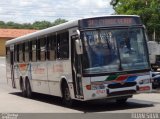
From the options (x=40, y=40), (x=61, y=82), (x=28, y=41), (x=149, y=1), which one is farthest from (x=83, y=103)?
(x=149, y=1)

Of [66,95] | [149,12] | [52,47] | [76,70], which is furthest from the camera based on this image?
[149,12]

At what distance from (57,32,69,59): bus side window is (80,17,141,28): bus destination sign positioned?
1248 millimetres

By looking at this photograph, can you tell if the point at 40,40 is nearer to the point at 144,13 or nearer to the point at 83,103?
the point at 83,103

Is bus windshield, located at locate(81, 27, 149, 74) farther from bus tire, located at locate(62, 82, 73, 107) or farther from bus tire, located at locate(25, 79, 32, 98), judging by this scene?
bus tire, located at locate(25, 79, 32, 98)

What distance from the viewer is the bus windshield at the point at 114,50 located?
14781 millimetres

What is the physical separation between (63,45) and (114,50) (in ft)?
7.43

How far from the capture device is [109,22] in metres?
15.4

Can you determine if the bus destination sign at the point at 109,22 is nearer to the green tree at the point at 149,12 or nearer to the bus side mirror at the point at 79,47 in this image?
the bus side mirror at the point at 79,47

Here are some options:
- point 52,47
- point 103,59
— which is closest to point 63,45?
point 52,47

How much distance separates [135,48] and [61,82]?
3078 millimetres

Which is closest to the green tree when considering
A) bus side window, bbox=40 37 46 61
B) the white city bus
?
bus side window, bbox=40 37 46 61

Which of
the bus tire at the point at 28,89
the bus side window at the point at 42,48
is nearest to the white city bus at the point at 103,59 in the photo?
the bus side window at the point at 42,48

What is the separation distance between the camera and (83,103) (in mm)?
18016

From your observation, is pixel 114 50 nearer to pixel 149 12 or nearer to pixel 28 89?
pixel 28 89
